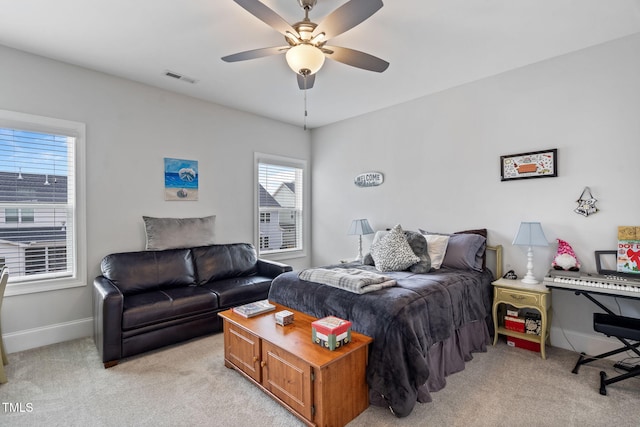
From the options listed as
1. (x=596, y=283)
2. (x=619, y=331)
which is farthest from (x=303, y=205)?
(x=619, y=331)

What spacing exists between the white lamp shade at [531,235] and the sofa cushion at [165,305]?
3062 millimetres

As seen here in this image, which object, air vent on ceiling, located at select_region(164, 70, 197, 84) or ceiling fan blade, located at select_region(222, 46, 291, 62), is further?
air vent on ceiling, located at select_region(164, 70, 197, 84)

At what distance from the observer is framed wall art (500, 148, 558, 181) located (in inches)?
117

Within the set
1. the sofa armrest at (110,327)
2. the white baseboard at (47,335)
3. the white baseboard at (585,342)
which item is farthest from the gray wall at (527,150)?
the white baseboard at (47,335)

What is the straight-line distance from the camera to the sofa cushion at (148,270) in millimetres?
3090

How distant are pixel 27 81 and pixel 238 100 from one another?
6.77 ft

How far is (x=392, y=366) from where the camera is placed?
1.91 m

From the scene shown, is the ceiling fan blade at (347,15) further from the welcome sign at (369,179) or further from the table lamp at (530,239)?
the welcome sign at (369,179)

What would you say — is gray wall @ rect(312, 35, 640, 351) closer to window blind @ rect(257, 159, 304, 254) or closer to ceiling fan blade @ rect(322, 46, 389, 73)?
window blind @ rect(257, 159, 304, 254)

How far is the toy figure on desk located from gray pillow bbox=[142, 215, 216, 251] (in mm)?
3778

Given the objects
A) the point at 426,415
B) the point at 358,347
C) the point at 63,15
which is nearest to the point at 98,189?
the point at 63,15

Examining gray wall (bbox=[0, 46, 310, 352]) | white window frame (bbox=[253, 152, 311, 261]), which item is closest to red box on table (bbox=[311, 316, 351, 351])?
gray wall (bbox=[0, 46, 310, 352])

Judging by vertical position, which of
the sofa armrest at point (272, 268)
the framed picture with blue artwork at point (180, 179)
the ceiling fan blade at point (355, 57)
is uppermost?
the ceiling fan blade at point (355, 57)

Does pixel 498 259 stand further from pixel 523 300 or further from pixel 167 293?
pixel 167 293
